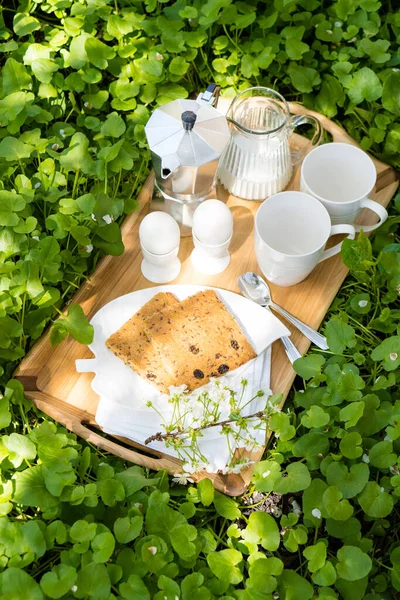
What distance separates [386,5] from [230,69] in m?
0.48

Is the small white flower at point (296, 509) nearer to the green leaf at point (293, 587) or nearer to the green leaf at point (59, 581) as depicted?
the green leaf at point (293, 587)

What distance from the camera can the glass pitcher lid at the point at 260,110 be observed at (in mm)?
1363

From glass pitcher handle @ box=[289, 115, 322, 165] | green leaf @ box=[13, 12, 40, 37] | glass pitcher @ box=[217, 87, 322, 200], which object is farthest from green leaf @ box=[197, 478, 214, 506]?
green leaf @ box=[13, 12, 40, 37]

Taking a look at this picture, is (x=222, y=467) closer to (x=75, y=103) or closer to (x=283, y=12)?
(x=75, y=103)

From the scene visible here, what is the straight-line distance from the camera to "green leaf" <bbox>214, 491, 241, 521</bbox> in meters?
1.14

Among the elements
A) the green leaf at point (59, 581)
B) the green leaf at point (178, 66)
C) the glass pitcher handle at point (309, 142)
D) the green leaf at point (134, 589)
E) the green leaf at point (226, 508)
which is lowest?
the green leaf at point (226, 508)

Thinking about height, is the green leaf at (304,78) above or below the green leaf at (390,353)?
above

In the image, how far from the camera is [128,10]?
5.38ft

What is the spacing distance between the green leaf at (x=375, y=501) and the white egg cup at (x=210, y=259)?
0.49m

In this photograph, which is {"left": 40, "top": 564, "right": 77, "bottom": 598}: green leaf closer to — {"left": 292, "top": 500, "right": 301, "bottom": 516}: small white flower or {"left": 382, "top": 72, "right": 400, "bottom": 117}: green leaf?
{"left": 292, "top": 500, "right": 301, "bottom": 516}: small white flower

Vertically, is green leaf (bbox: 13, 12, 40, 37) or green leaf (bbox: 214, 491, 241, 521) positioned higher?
green leaf (bbox: 13, 12, 40, 37)

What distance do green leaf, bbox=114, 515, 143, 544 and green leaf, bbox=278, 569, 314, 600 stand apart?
0.23 metres

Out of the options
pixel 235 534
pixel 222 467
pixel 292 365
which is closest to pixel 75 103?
pixel 292 365

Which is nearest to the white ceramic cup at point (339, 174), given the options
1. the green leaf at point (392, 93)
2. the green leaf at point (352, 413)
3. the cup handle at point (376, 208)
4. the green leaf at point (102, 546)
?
the cup handle at point (376, 208)
